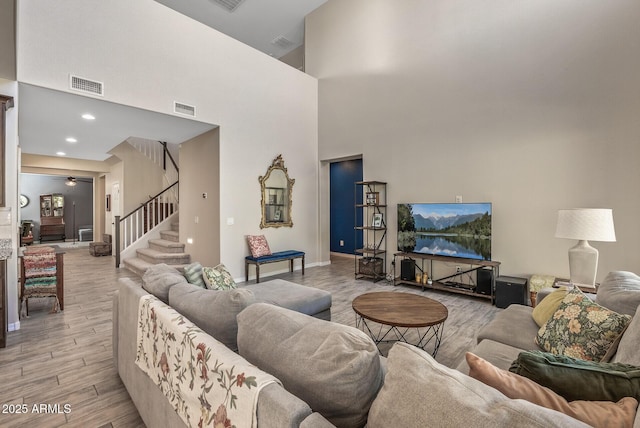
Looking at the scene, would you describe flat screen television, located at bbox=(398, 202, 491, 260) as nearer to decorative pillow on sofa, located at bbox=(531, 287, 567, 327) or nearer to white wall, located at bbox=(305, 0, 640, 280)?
white wall, located at bbox=(305, 0, 640, 280)

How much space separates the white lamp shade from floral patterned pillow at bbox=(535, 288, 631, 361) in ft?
3.62

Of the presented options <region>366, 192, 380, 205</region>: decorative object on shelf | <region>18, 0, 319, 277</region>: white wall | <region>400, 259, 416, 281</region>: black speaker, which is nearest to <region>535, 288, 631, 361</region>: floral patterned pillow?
<region>400, 259, 416, 281</region>: black speaker

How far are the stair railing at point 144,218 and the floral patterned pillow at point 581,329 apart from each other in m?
7.68

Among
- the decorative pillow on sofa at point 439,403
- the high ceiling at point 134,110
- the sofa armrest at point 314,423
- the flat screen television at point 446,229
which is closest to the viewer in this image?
the decorative pillow on sofa at point 439,403

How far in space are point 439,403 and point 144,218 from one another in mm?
8313

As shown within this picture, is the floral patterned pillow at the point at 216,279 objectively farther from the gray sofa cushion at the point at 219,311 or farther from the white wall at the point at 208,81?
the white wall at the point at 208,81

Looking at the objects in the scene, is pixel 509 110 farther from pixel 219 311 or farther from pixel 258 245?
pixel 219 311

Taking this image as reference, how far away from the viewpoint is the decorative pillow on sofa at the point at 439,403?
2.01 ft

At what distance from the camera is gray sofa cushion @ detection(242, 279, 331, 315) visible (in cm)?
275

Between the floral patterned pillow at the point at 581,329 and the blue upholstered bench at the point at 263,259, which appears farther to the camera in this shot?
the blue upholstered bench at the point at 263,259

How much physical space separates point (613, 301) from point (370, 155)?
4508 millimetres

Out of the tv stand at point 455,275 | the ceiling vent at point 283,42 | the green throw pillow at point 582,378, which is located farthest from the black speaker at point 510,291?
the ceiling vent at point 283,42

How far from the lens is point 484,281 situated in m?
4.29

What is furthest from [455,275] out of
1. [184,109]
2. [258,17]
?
[258,17]
